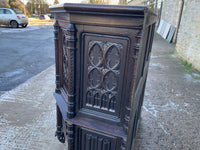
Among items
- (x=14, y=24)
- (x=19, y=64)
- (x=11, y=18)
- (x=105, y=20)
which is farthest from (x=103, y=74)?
(x=14, y=24)

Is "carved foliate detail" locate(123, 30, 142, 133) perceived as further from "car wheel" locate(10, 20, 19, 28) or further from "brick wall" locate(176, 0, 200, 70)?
"car wheel" locate(10, 20, 19, 28)

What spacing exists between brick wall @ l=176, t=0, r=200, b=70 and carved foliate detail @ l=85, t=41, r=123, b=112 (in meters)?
6.45

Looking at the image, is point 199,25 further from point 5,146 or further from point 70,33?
point 5,146

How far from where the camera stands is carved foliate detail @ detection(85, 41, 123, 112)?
1.40 m

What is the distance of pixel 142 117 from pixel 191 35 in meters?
5.62

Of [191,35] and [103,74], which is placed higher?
[191,35]

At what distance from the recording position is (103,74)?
148 centimetres

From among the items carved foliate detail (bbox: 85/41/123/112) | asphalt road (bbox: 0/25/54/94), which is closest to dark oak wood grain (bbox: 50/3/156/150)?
carved foliate detail (bbox: 85/41/123/112)

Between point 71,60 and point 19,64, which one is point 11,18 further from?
point 71,60

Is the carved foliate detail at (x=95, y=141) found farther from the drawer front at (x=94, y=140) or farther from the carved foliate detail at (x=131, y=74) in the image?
the carved foliate detail at (x=131, y=74)

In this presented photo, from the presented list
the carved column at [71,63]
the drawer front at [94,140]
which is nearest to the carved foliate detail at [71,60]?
the carved column at [71,63]

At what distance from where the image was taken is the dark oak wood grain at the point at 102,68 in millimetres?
1255

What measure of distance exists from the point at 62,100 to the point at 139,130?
179 cm

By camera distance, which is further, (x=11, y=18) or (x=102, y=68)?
(x=11, y=18)
